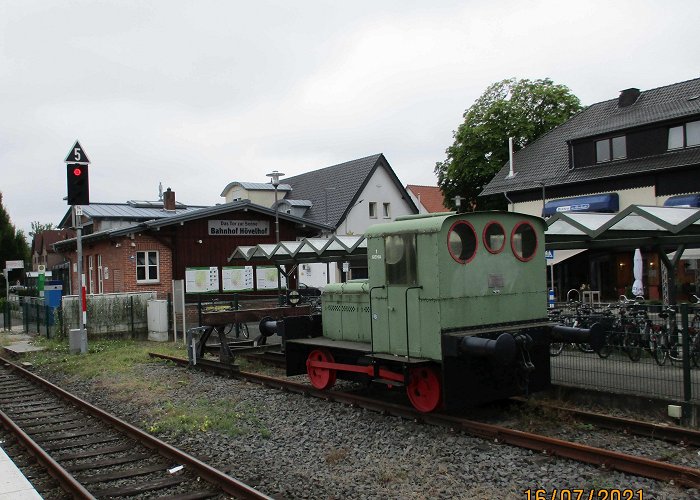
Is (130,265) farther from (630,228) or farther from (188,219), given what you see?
(630,228)

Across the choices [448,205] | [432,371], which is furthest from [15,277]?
[432,371]

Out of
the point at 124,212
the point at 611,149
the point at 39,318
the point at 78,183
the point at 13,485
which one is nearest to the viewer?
the point at 13,485

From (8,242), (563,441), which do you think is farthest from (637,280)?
(8,242)

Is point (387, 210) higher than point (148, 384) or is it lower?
higher

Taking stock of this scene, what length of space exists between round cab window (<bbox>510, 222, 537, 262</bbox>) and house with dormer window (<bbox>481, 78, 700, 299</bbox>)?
679 inches

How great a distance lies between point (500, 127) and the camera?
39.2 m

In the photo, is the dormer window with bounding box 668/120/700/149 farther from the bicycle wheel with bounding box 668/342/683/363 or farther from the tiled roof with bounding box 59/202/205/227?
the tiled roof with bounding box 59/202/205/227

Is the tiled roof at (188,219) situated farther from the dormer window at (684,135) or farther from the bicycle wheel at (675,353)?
the bicycle wheel at (675,353)

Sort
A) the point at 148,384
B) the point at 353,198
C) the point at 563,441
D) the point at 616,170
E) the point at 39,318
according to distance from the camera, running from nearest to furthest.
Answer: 1. the point at 563,441
2. the point at 148,384
3. the point at 39,318
4. the point at 616,170
5. the point at 353,198

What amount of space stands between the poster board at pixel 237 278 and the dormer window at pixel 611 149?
53.9ft

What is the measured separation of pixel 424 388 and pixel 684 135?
21.3m

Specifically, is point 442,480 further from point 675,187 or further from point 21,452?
point 675,187

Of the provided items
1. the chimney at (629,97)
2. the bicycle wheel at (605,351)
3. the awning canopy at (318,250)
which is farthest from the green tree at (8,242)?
the bicycle wheel at (605,351)
